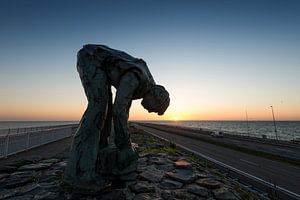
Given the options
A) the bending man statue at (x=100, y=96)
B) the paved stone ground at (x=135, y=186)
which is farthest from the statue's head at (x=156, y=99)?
the paved stone ground at (x=135, y=186)

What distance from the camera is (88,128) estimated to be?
12.7 ft

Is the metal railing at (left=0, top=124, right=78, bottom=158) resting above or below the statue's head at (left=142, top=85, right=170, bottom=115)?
below

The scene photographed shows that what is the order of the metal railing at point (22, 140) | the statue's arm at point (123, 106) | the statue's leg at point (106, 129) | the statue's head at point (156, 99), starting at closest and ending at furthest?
1. the statue's arm at point (123, 106)
2. the statue's leg at point (106, 129)
3. the statue's head at point (156, 99)
4. the metal railing at point (22, 140)

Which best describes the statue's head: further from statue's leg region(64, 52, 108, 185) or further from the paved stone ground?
the paved stone ground

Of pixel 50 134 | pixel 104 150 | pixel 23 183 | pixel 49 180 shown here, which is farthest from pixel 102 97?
pixel 50 134

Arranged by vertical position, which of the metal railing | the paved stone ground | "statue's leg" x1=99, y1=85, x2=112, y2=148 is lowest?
the paved stone ground

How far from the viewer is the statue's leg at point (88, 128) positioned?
352 centimetres

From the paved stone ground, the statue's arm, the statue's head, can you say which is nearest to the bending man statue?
the statue's arm

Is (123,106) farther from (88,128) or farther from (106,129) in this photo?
(106,129)

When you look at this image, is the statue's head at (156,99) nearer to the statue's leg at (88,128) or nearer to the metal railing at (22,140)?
the statue's leg at (88,128)

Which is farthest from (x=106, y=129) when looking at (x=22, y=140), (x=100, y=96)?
(x=22, y=140)

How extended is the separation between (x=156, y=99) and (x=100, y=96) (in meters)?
1.50

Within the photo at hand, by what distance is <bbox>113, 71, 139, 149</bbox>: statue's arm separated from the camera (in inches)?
155

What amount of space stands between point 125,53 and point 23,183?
145 inches
